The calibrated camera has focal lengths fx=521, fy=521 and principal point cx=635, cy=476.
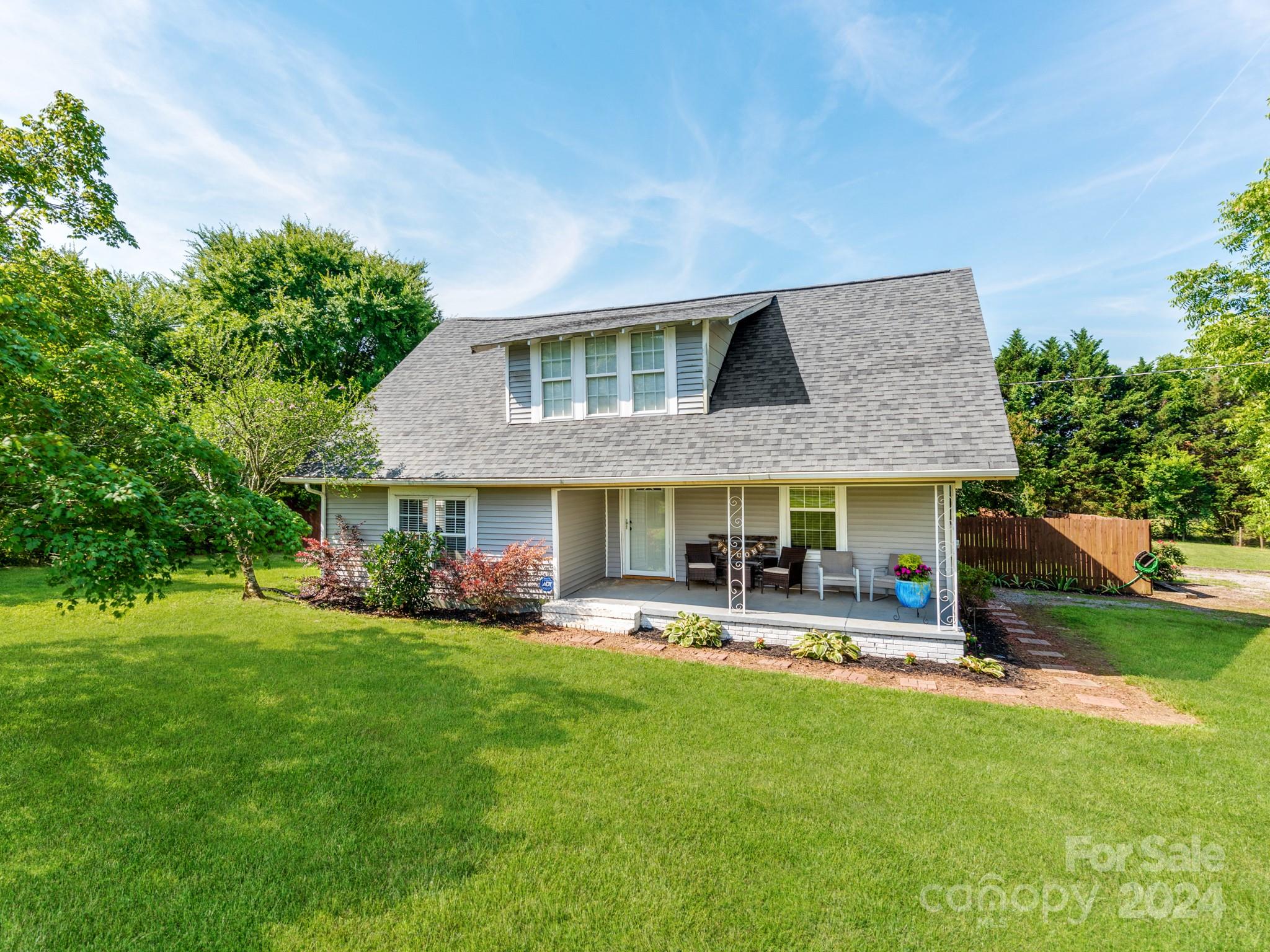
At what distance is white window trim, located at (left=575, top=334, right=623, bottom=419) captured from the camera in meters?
10.6

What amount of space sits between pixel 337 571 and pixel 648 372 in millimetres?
7781

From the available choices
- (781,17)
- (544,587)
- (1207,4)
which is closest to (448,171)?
(781,17)

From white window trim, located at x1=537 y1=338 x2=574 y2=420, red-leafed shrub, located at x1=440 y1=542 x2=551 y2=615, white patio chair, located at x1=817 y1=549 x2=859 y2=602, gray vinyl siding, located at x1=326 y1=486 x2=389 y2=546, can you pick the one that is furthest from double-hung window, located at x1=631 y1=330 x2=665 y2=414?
gray vinyl siding, located at x1=326 y1=486 x2=389 y2=546

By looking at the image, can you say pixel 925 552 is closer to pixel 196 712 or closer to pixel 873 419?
pixel 873 419

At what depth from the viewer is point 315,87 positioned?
912 centimetres

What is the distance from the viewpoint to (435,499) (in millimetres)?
10883

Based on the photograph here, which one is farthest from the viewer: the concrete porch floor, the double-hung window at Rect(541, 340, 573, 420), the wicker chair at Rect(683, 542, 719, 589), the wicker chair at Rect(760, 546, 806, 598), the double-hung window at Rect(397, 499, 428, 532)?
the double-hung window at Rect(397, 499, 428, 532)

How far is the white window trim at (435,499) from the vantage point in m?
10.6

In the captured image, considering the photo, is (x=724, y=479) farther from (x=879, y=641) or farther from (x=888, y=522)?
(x=888, y=522)

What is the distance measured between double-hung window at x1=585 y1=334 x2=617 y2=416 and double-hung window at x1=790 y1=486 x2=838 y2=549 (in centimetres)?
406

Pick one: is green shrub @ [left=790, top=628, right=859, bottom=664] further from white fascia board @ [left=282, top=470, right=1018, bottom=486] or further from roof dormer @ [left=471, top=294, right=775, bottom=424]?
roof dormer @ [left=471, top=294, right=775, bottom=424]

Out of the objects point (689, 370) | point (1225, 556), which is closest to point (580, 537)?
point (689, 370)

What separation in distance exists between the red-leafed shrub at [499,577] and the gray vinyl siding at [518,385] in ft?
9.55

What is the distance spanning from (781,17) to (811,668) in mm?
11615
